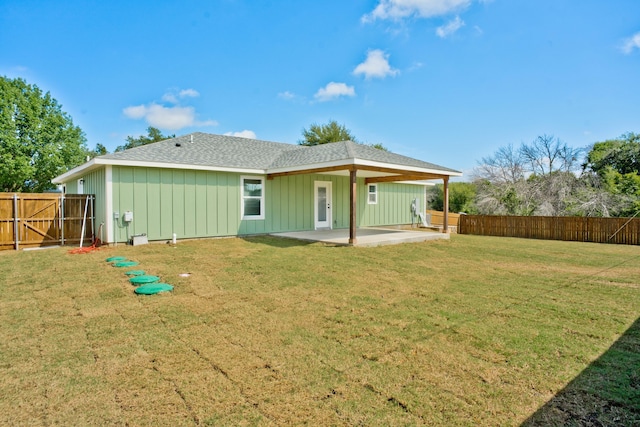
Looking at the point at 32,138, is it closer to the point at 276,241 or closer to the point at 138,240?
the point at 138,240

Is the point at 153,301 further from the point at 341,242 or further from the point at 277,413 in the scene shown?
the point at 341,242

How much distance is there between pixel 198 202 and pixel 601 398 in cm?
994

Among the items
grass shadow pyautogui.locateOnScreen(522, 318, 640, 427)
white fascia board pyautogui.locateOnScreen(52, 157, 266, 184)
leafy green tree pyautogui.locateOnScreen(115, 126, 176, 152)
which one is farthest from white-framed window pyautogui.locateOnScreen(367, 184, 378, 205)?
leafy green tree pyautogui.locateOnScreen(115, 126, 176, 152)

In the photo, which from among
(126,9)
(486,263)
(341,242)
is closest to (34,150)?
(126,9)

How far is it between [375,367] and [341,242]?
699 centimetres

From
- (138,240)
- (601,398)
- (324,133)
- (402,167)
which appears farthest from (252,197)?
(324,133)

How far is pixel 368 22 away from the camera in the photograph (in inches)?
492

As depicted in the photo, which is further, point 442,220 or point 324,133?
point 324,133

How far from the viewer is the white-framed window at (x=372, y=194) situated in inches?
598

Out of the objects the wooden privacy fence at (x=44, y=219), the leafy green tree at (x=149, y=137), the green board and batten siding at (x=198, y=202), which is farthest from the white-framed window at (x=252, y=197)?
the leafy green tree at (x=149, y=137)

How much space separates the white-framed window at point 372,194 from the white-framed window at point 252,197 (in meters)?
5.39

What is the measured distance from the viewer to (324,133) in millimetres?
31516

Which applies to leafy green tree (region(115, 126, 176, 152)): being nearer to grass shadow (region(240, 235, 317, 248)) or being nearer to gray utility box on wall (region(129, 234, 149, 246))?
grass shadow (region(240, 235, 317, 248))

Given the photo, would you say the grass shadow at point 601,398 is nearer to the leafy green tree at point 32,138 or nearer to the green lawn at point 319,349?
the green lawn at point 319,349
